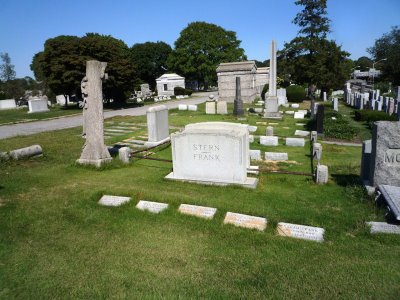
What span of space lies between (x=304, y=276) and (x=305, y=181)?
4.35m

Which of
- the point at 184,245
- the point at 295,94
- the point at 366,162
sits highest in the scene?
the point at 295,94

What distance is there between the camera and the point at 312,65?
31.4 meters

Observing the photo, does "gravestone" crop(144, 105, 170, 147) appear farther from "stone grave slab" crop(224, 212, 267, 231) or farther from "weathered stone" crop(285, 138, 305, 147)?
"stone grave slab" crop(224, 212, 267, 231)

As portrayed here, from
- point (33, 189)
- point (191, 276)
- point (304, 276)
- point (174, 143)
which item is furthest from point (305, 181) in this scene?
point (33, 189)

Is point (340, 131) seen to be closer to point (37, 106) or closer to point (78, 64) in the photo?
point (78, 64)

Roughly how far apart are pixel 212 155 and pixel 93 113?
3917 millimetres

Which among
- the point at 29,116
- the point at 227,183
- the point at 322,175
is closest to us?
the point at 227,183

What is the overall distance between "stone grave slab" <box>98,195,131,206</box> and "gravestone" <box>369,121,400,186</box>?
515 cm

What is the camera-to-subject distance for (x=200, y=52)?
205 feet

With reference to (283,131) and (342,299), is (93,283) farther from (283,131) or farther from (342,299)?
(283,131)

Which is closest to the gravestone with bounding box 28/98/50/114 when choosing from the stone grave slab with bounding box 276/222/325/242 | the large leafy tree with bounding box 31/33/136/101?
the large leafy tree with bounding box 31/33/136/101

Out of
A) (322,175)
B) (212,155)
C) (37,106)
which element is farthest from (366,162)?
(37,106)

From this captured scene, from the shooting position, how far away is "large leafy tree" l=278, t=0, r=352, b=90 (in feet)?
103

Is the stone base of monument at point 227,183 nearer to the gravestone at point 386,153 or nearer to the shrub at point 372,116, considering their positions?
the gravestone at point 386,153
